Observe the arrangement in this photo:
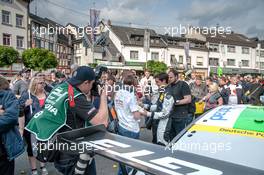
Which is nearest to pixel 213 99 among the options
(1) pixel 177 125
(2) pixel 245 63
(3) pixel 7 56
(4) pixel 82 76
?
(1) pixel 177 125

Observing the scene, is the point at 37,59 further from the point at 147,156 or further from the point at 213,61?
the point at 147,156

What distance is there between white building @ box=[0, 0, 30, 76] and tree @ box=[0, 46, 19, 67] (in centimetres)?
194

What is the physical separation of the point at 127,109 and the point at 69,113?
2.00m

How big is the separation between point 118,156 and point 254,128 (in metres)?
1.50

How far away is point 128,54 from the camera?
5131 centimetres

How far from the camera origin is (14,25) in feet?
131

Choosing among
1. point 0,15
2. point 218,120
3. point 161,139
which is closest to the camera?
point 218,120

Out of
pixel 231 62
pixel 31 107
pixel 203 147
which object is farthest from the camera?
pixel 231 62

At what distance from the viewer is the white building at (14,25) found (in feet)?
127

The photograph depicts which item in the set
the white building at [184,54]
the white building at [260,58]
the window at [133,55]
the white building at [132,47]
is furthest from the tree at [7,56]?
the white building at [260,58]

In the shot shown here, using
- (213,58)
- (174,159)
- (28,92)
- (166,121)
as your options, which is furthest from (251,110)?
(213,58)

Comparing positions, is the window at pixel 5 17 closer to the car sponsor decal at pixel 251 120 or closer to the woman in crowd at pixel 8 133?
the woman in crowd at pixel 8 133

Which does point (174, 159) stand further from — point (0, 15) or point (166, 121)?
point (0, 15)

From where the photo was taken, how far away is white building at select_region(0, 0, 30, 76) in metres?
38.6
